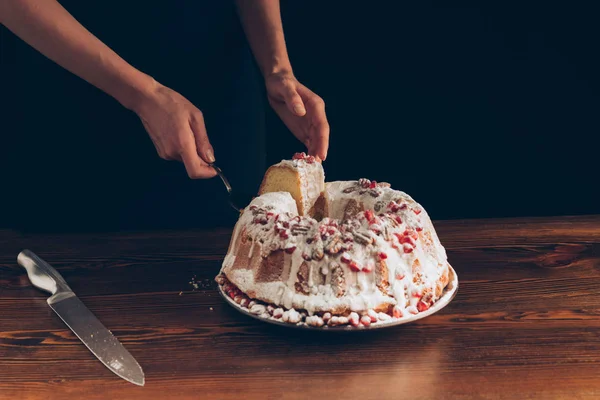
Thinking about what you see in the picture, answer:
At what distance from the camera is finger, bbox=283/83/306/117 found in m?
1.62

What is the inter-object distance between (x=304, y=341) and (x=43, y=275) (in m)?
0.66

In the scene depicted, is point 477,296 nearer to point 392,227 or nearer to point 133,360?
point 392,227

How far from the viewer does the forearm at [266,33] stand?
1887 mm

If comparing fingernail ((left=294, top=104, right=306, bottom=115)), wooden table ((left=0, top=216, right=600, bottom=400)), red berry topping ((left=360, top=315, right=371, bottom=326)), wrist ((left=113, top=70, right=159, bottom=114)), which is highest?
wrist ((left=113, top=70, right=159, bottom=114))

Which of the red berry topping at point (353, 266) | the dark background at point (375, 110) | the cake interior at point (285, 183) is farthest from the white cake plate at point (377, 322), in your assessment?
the dark background at point (375, 110)

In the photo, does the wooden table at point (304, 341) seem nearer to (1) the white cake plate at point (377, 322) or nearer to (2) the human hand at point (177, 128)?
(1) the white cake plate at point (377, 322)

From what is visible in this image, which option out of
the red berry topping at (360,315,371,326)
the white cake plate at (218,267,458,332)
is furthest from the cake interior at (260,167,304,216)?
the red berry topping at (360,315,371,326)

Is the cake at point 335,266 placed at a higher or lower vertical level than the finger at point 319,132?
lower

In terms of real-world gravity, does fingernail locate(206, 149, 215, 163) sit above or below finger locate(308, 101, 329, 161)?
below

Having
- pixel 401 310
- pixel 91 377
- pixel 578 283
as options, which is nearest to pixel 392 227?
pixel 401 310

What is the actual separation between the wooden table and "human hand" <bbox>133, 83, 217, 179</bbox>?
11.0 inches

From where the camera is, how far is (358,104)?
8.09 feet

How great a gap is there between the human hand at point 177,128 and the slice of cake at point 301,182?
0.17 meters

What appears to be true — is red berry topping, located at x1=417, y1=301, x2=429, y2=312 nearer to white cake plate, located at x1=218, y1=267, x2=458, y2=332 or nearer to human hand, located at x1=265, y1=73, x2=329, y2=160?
white cake plate, located at x1=218, y1=267, x2=458, y2=332
